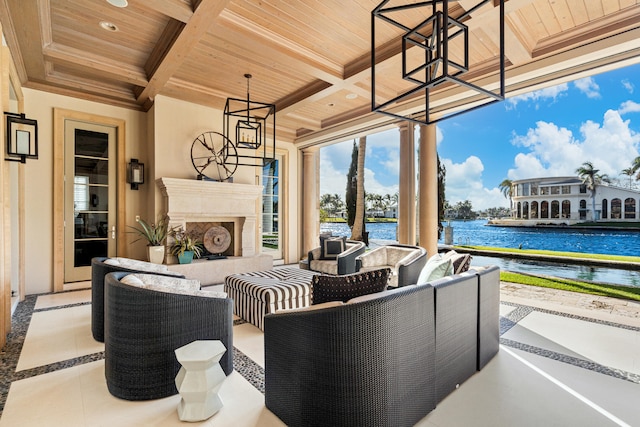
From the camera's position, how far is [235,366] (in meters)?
2.45

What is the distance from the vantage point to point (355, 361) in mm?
1501

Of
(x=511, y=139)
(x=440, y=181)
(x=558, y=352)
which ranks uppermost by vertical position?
(x=511, y=139)

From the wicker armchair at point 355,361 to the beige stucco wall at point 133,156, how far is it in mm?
4381

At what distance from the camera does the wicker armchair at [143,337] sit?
1983 millimetres

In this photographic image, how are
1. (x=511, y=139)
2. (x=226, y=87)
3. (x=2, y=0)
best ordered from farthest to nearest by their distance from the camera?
(x=511, y=139) → (x=226, y=87) → (x=2, y=0)

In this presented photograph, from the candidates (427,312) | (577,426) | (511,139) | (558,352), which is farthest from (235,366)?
(511,139)

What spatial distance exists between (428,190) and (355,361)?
13.8 feet

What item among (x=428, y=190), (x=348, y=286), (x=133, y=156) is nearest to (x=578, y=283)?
(x=428, y=190)

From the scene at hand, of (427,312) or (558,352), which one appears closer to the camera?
(427,312)

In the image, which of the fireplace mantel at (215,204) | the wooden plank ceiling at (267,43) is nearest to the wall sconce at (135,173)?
the fireplace mantel at (215,204)

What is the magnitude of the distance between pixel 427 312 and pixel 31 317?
436 cm

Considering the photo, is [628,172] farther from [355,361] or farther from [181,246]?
[181,246]

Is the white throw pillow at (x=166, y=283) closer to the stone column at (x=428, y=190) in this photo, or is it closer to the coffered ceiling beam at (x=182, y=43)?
the coffered ceiling beam at (x=182, y=43)

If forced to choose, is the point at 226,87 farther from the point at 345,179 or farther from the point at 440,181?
the point at 345,179
